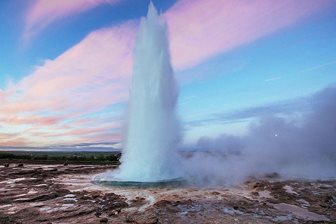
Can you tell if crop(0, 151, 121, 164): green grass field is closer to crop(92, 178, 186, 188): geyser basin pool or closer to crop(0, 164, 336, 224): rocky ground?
crop(92, 178, 186, 188): geyser basin pool

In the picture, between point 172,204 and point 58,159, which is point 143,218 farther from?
point 58,159

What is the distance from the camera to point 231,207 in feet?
37.6

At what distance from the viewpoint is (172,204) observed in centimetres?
1160

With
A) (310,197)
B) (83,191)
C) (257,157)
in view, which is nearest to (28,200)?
(83,191)

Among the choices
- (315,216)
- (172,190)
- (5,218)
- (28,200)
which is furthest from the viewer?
(172,190)

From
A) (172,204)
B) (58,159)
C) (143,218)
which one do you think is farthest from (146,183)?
(58,159)

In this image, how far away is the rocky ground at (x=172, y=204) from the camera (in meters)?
9.81

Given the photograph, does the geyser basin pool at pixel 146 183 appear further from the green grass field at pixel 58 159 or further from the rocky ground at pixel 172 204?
the green grass field at pixel 58 159

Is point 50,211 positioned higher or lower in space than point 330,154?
lower

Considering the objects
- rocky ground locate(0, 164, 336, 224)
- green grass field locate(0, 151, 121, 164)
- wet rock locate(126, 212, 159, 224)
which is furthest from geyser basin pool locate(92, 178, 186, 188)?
green grass field locate(0, 151, 121, 164)

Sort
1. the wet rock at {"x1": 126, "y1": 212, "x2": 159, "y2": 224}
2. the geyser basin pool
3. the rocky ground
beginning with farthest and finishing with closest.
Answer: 1. the geyser basin pool
2. the rocky ground
3. the wet rock at {"x1": 126, "y1": 212, "x2": 159, "y2": 224}

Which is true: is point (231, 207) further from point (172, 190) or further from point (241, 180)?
point (241, 180)

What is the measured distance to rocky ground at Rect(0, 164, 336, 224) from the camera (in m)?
9.81

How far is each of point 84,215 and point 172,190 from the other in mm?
5486
